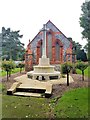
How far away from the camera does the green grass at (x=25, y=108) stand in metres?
6.35

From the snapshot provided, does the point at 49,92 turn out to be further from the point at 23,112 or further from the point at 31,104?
the point at 23,112

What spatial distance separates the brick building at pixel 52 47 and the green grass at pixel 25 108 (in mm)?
16676

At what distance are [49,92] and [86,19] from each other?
2392 cm

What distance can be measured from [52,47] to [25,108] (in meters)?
18.8

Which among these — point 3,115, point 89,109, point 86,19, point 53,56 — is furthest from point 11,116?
point 86,19

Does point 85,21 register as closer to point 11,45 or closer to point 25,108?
point 11,45

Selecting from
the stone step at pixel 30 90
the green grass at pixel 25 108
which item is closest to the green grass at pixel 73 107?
the green grass at pixel 25 108

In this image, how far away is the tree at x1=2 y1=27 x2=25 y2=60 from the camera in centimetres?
Result: 4469

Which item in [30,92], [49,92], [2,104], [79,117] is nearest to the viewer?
[79,117]

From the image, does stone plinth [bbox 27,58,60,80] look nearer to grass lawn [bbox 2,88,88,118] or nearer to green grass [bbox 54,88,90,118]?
grass lawn [bbox 2,88,88,118]

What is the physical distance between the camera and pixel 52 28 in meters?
25.4

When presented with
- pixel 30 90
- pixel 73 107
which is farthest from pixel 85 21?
pixel 73 107

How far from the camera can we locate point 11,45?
4603 centimetres

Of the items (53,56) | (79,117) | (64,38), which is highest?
(64,38)
